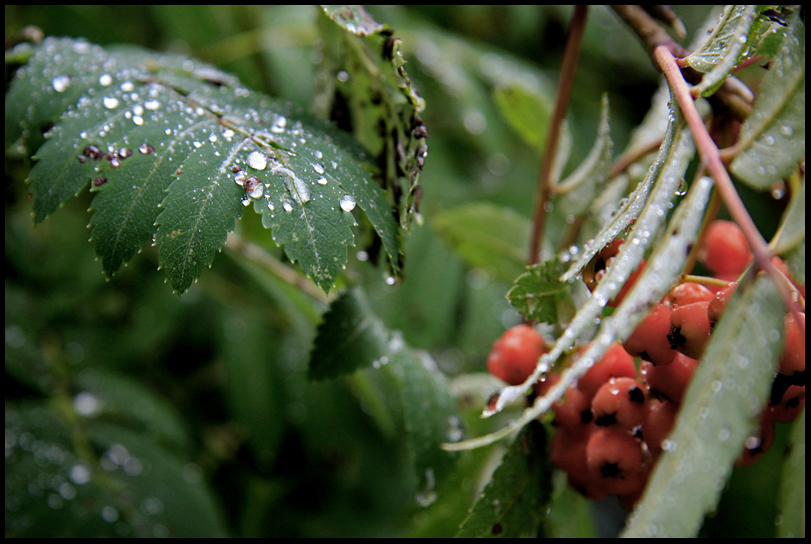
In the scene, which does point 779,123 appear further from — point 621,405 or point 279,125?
point 279,125

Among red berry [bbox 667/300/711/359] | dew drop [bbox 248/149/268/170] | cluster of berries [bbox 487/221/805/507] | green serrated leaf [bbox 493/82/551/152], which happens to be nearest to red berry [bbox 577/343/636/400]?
cluster of berries [bbox 487/221/805/507]

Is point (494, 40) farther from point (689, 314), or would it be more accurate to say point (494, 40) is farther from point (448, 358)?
point (689, 314)

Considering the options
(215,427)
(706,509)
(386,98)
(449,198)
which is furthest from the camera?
(215,427)

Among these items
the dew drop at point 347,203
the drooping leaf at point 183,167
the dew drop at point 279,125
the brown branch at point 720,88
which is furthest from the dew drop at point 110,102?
the brown branch at point 720,88

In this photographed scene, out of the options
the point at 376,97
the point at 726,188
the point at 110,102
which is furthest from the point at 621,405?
the point at 110,102

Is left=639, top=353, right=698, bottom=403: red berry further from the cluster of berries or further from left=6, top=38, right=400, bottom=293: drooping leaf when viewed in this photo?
left=6, top=38, right=400, bottom=293: drooping leaf

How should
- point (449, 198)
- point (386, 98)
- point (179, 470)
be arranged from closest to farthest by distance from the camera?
point (386, 98), point (179, 470), point (449, 198)

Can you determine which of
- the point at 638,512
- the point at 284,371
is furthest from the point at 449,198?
the point at 638,512

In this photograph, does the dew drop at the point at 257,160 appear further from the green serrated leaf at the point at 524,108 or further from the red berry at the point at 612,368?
the green serrated leaf at the point at 524,108
